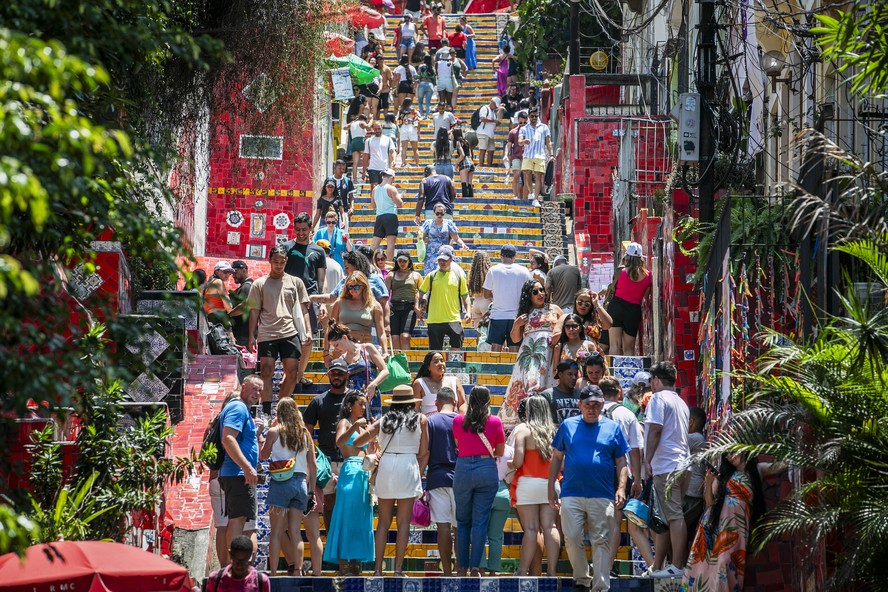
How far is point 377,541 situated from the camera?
44.1 feet

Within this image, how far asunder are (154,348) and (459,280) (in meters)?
4.26

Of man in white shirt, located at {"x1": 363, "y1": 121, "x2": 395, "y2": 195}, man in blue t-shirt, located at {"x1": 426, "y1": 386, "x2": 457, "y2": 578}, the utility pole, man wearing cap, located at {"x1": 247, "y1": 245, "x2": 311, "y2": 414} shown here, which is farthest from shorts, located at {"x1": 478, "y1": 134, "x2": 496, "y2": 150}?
man in blue t-shirt, located at {"x1": 426, "y1": 386, "x2": 457, "y2": 578}

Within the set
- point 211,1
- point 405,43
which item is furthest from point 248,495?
point 405,43

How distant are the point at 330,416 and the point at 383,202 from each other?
898cm

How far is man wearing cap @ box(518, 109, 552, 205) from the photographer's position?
2725cm

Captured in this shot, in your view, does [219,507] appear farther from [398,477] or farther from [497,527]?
[497,527]

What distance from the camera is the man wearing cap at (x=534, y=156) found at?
2725 cm

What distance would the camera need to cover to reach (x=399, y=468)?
13.4 meters

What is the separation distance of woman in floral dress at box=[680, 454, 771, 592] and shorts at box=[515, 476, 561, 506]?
61.6 inches

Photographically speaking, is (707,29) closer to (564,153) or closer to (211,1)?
(211,1)

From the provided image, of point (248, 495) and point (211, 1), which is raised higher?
point (211, 1)

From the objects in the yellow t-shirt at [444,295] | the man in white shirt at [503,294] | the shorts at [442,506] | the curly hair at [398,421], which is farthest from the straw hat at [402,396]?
the yellow t-shirt at [444,295]

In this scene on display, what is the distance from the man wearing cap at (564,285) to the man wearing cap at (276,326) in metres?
3.42

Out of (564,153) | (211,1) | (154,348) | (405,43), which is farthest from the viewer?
(405,43)
